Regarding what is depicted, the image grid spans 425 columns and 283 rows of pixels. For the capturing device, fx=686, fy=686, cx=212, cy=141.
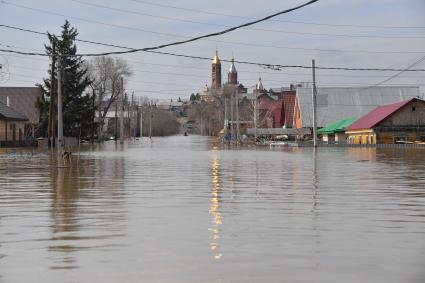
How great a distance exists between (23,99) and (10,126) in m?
21.2

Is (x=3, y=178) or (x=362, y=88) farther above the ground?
(x=362, y=88)

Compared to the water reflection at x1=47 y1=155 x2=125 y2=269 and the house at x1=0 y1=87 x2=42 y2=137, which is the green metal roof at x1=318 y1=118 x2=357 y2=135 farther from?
the water reflection at x1=47 y1=155 x2=125 y2=269

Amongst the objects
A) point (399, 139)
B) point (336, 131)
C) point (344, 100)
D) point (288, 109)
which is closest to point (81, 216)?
point (399, 139)

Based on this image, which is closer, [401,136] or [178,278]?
[178,278]

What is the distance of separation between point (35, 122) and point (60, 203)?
78.9 meters

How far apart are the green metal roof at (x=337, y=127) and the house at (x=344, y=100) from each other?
3.25 m

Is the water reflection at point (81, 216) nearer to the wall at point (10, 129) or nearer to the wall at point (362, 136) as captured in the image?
the wall at point (10, 129)

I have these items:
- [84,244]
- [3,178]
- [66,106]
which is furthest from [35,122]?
[84,244]

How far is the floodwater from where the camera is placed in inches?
294

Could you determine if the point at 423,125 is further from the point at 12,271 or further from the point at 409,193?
the point at 12,271

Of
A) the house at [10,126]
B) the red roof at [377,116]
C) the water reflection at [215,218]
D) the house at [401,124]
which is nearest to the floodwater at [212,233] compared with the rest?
the water reflection at [215,218]

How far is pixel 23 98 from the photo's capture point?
9681 centimetres

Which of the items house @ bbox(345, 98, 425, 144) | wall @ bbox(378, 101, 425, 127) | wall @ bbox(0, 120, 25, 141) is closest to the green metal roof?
house @ bbox(345, 98, 425, 144)

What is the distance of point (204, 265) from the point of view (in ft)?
25.5
